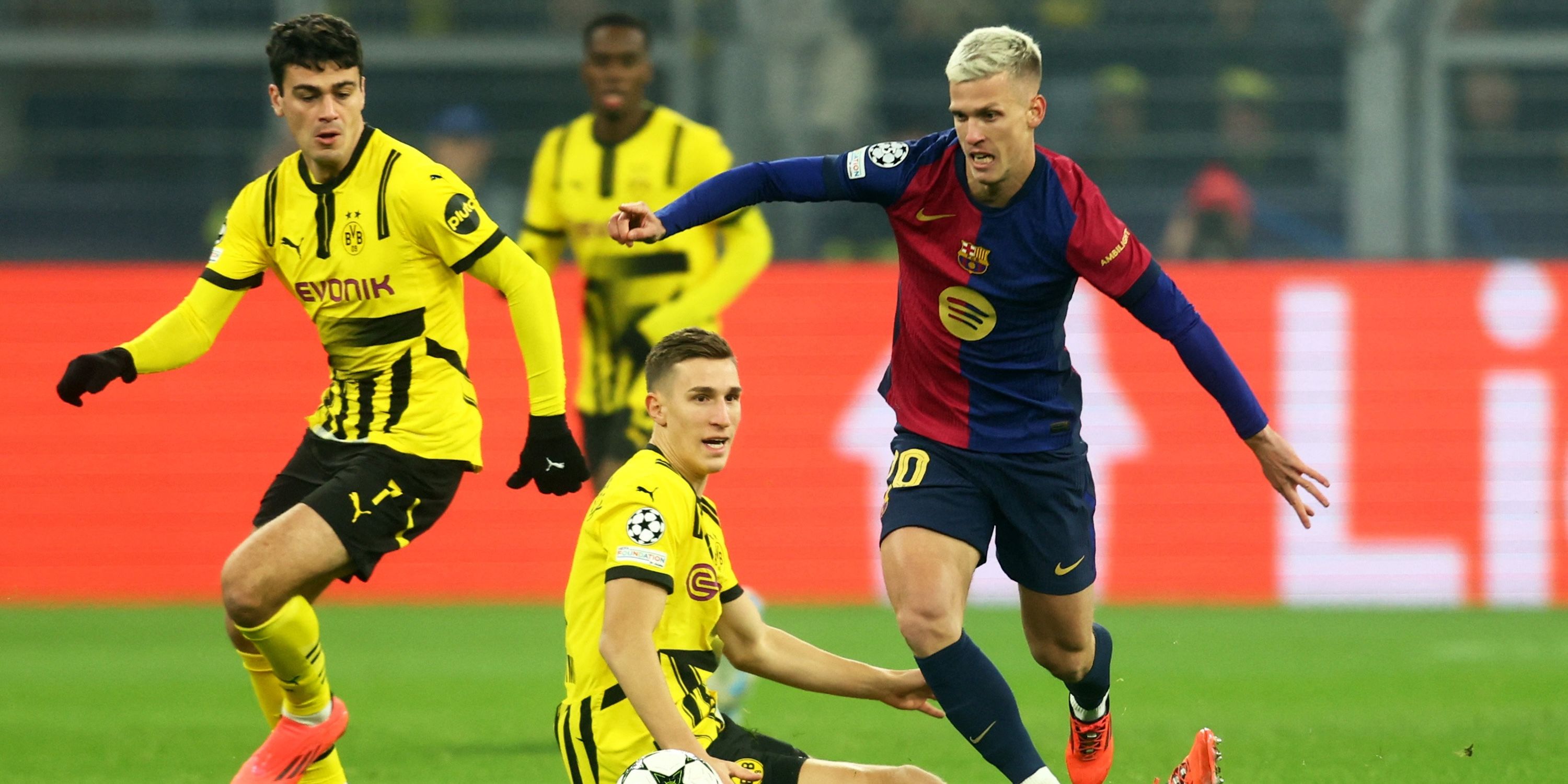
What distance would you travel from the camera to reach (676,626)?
4.23 m

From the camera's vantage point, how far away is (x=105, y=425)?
1093 centimetres

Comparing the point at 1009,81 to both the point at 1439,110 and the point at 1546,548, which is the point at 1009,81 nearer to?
the point at 1546,548

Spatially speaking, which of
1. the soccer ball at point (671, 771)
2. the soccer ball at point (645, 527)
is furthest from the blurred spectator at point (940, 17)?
the soccer ball at point (671, 771)

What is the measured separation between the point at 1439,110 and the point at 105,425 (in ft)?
27.6

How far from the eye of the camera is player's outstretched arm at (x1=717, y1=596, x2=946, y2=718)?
4.43 metres

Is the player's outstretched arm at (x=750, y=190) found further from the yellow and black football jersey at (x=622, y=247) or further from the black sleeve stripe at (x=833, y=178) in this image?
the yellow and black football jersey at (x=622, y=247)

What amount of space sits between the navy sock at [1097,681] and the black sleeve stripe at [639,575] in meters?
1.73

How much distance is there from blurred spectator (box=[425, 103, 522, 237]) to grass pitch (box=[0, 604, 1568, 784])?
2.80 meters

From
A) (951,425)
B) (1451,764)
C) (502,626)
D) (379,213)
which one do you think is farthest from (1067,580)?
(502,626)

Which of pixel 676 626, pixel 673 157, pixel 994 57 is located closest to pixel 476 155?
pixel 673 157

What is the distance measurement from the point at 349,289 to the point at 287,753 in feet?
4.22

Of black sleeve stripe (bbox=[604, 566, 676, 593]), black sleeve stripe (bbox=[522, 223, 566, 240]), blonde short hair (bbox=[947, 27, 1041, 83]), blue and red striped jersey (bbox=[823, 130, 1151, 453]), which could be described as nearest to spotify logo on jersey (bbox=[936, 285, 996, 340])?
blue and red striped jersey (bbox=[823, 130, 1151, 453])

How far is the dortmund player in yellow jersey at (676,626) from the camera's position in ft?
13.1

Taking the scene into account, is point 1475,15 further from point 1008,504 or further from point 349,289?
point 349,289
